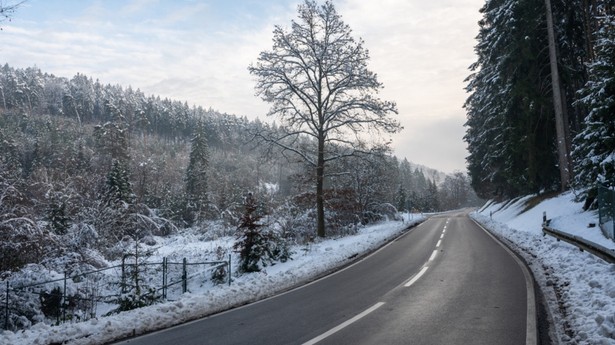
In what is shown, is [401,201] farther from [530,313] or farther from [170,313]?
[170,313]

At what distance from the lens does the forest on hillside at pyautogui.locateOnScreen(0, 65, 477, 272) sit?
57.9 feet

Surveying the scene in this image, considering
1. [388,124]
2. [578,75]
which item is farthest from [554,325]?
[578,75]

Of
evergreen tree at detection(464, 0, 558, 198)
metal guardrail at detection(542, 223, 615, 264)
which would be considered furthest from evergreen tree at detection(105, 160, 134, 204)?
metal guardrail at detection(542, 223, 615, 264)

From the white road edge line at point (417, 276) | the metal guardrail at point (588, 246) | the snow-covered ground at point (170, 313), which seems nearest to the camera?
the snow-covered ground at point (170, 313)

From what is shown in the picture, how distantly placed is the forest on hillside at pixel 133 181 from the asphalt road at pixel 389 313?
733cm

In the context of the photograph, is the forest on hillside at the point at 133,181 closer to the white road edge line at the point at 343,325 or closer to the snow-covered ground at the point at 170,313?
the snow-covered ground at the point at 170,313

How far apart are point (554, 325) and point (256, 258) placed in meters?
10.8

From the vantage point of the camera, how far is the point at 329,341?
5746 mm

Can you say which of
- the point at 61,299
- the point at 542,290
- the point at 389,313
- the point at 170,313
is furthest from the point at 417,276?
the point at 61,299

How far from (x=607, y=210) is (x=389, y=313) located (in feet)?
31.5

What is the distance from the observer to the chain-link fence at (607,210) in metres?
11.8

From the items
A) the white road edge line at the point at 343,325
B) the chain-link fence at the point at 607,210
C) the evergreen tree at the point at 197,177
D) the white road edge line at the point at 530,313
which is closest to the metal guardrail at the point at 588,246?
the chain-link fence at the point at 607,210

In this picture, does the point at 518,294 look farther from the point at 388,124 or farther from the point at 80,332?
the point at 388,124

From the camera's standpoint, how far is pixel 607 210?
12.5 m
